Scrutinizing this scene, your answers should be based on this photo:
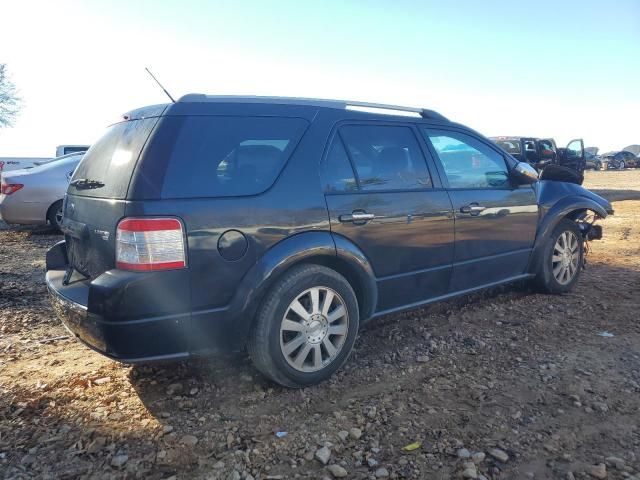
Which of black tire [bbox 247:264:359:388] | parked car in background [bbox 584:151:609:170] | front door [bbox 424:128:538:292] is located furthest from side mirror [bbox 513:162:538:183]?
parked car in background [bbox 584:151:609:170]

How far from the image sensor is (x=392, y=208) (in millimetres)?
3502

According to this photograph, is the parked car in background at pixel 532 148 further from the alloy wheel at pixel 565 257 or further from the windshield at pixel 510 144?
the alloy wheel at pixel 565 257

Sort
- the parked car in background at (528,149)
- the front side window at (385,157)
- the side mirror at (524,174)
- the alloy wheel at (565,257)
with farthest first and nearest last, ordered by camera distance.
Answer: the parked car in background at (528,149), the alloy wheel at (565,257), the side mirror at (524,174), the front side window at (385,157)

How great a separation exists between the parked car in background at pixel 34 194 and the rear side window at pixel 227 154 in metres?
6.40

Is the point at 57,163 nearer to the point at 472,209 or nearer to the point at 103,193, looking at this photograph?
the point at 103,193

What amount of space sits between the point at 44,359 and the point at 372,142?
2.89 meters

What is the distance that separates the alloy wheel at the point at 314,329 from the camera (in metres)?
3.04

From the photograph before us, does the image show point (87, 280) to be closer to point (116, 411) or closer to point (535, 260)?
point (116, 411)

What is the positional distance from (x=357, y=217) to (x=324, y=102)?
2.84 feet

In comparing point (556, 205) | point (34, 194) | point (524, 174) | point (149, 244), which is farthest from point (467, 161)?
point (34, 194)

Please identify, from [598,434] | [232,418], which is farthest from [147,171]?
[598,434]

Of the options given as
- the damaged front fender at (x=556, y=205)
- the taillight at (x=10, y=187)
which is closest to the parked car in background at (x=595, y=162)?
the damaged front fender at (x=556, y=205)

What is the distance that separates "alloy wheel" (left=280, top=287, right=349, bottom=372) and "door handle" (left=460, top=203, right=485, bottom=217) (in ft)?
4.64

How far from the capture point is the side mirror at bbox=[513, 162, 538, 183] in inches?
175
